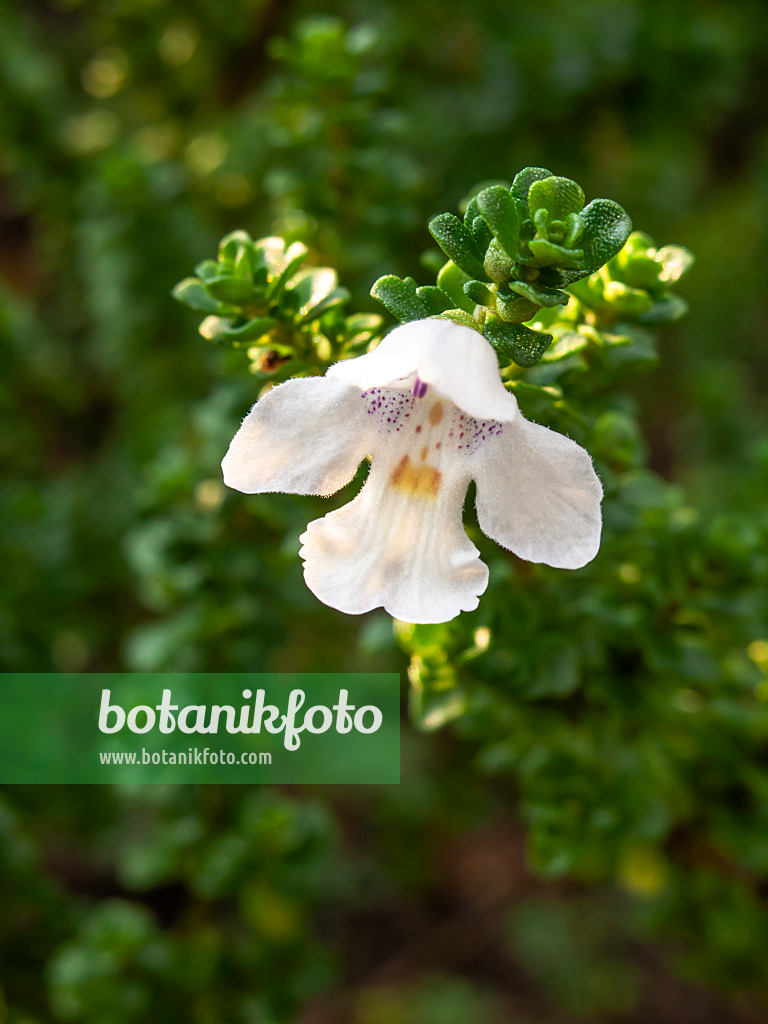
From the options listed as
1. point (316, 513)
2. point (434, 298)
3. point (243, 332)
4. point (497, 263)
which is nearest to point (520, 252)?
point (497, 263)

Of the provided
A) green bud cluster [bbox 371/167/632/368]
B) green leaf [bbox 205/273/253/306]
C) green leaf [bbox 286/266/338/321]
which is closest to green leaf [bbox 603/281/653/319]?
green bud cluster [bbox 371/167/632/368]

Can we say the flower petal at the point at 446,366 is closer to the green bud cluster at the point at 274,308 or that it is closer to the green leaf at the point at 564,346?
the green leaf at the point at 564,346

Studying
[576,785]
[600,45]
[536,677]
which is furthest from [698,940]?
[600,45]

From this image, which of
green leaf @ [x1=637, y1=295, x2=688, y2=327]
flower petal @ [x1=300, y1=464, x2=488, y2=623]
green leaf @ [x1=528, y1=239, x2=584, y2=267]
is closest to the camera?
green leaf @ [x1=528, y1=239, x2=584, y2=267]

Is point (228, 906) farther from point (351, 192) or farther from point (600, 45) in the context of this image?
point (600, 45)

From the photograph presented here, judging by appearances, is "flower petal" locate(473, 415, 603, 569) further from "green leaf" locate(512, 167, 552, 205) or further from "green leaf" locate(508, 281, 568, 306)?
"green leaf" locate(512, 167, 552, 205)

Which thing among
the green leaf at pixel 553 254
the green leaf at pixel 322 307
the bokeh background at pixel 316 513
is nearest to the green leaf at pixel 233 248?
the green leaf at pixel 322 307

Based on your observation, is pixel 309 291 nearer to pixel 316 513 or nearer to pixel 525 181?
pixel 525 181
